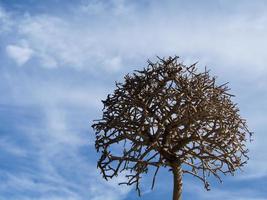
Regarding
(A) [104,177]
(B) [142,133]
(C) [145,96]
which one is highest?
(C) [145,96]

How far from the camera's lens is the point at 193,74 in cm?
1011

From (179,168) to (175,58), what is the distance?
2054 mm

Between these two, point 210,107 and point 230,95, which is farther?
point 230,95

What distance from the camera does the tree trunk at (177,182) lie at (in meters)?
9.82

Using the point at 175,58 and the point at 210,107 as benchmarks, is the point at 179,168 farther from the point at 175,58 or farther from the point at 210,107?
the point at 175,58

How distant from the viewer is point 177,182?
9.88m

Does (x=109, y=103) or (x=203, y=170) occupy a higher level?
(x=109, y=103)

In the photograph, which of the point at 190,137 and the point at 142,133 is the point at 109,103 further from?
the point at 190,137

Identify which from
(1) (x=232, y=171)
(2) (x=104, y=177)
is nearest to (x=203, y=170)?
(1) (x=232, y=171)

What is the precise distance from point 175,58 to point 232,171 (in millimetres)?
2394

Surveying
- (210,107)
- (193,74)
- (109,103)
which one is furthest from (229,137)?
(109,103)

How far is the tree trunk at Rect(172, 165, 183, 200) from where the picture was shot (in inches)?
387

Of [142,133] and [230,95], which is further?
[230,95]

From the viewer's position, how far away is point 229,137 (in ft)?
31.4
